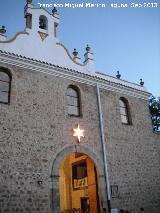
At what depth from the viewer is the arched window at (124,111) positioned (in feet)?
48.8

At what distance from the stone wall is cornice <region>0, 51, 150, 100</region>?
241mm

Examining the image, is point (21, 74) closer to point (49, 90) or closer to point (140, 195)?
point (49, 90)

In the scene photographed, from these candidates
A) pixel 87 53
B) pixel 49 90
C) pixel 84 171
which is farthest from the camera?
pixel 84 171

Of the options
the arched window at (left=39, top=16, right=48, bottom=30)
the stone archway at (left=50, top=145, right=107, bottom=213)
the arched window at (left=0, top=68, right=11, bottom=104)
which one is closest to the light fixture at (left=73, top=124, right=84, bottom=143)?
the stone archway at (left=50, top=145, right=107, bottom=213)

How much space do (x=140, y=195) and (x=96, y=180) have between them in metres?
2.66

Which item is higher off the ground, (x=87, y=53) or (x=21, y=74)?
(x=87, y=53)

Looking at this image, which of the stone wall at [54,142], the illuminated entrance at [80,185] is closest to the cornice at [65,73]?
the stone wall at [54,142]

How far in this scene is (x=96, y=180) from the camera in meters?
12.4

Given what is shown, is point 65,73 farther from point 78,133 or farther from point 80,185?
point 80,185

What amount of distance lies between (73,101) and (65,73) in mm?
1439

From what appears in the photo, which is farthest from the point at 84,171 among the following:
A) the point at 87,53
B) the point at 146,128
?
the point at 87,53

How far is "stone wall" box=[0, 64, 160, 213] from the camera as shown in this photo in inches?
385

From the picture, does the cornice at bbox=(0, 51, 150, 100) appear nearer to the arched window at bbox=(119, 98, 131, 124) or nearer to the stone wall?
the stone wall

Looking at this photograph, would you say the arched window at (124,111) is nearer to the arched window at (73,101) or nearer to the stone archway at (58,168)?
the arched window at (73,101)
